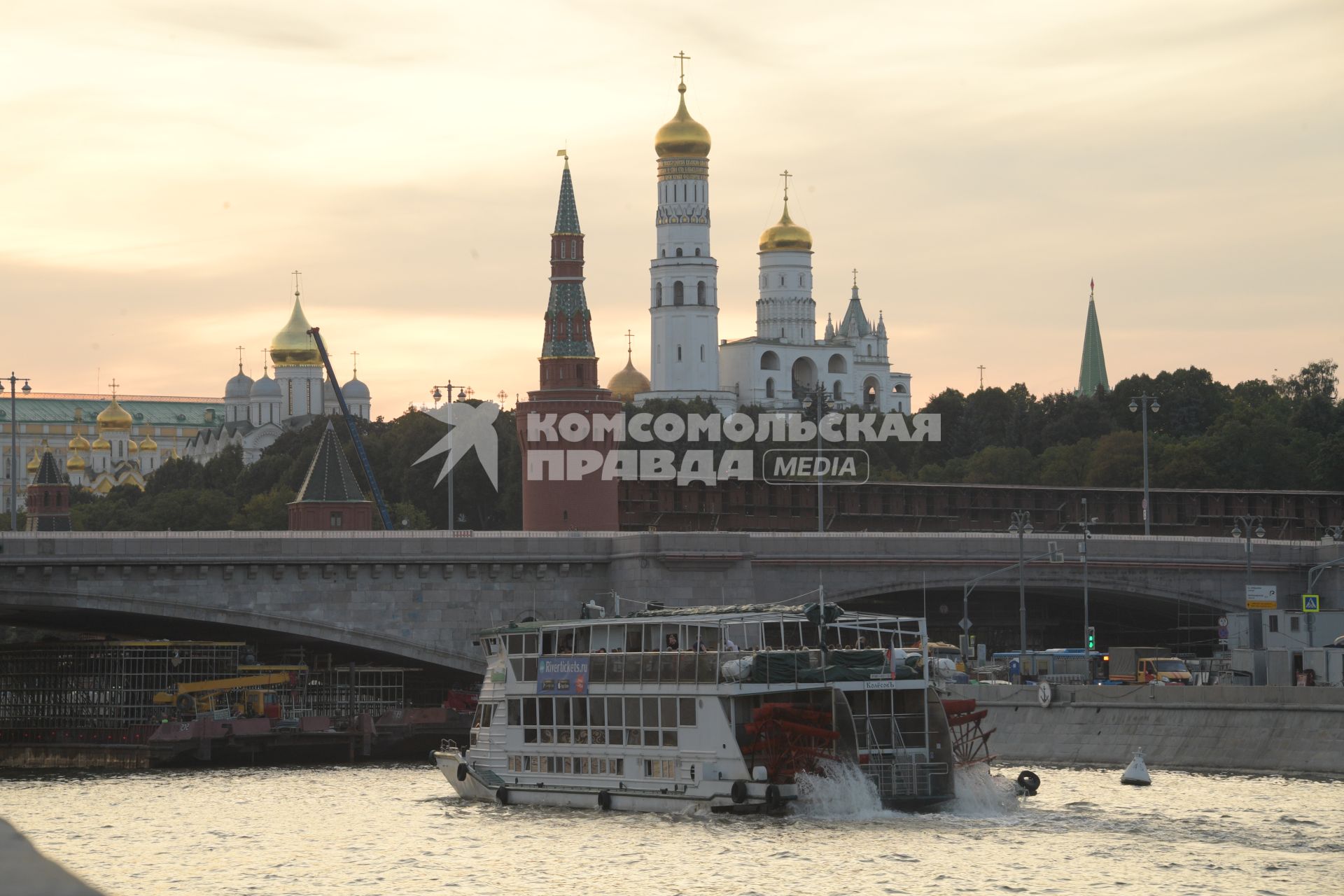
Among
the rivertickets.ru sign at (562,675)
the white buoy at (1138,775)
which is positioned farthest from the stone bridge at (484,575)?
the white buoy at (1138,775)

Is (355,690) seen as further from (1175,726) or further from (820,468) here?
(1175,726)

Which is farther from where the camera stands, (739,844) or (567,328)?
(567,328)

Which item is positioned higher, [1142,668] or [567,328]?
[567,328]

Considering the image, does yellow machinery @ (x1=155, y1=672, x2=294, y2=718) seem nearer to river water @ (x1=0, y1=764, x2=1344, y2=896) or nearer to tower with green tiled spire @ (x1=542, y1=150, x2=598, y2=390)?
river water @ (x1=0, y1=764, x2=1344, y2=896)

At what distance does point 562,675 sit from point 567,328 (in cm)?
7062

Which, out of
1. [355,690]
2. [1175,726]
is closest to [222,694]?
[355,690]

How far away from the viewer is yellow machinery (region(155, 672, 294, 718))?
7838 centimetres

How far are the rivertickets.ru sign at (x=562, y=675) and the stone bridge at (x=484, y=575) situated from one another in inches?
931

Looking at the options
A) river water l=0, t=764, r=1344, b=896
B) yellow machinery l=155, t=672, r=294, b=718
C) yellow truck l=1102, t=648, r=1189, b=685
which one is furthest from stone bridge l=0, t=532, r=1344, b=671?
river water l=0, t=764, r=1344, b=896

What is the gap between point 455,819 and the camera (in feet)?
159

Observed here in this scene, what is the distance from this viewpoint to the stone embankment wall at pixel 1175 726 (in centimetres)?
5394

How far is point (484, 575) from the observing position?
75688mm

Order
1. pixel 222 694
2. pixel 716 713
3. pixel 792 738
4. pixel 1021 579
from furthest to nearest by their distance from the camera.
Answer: pixel 222 694 → pixel 1021 579 → pixel 716 713 → pixel 792 738

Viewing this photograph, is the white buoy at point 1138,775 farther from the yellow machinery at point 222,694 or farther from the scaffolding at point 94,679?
the scaffolding at point 94,679
